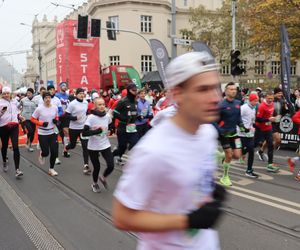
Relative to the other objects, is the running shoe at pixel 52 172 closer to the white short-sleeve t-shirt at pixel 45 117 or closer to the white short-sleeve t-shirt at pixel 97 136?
the white short-sleeve t-shirt at pixel 45 117

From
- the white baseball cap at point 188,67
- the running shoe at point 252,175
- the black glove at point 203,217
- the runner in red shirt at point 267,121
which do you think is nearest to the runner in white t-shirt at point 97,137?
the running shoe at point 252,175

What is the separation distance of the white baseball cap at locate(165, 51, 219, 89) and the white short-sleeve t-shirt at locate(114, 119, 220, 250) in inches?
8.3

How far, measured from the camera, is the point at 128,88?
888 cm

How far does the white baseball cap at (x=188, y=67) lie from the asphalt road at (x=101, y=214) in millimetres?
3186

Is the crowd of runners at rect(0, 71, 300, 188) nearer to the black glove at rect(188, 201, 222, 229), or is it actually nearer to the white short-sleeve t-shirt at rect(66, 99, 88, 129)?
the white short-sleeve t-shirt at rect(66, 99, 88, 129)

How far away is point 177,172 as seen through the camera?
171 centimetres

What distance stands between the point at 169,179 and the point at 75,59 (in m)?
17.1

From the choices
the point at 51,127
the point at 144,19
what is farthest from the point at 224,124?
the point at 144,19

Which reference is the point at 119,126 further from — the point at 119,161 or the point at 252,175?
the point at 252,175

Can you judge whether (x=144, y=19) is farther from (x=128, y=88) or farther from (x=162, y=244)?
(x=162, y=244)

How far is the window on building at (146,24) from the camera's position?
4869 cm

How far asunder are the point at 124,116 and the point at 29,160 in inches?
132

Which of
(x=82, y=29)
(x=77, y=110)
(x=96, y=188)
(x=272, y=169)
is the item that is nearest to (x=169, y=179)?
(x=96, y=188)

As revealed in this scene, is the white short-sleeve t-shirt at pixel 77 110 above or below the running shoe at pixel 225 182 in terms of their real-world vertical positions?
above
